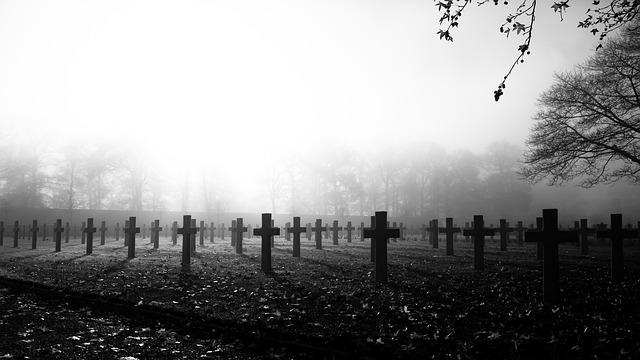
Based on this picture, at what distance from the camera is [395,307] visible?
7137 mm

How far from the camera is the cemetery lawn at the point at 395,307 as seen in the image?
5.07 meters

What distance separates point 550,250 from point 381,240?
154 inches

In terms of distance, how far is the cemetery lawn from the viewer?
5.07m

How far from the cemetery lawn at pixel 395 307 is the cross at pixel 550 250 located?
245 mm

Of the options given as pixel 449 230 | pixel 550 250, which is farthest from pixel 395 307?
pixel 449 230

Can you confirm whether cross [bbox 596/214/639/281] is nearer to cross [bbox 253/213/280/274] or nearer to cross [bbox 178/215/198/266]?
cross [bbox 253/213/280/274]

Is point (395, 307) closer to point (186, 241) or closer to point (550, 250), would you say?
point (550, 250)

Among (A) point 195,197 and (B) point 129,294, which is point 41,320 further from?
(A) point 195,197

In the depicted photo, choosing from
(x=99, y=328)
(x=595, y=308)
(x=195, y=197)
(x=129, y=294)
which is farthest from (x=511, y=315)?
(x=195, y=197)

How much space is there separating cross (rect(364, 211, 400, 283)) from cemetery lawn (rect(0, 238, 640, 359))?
0.34 m

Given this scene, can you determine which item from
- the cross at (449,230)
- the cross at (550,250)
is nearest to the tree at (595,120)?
the cross at (449,230)

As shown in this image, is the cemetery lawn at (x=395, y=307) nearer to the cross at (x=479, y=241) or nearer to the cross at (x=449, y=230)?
the cross at (x=479, y=241)

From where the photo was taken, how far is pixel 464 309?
6914 millimetres

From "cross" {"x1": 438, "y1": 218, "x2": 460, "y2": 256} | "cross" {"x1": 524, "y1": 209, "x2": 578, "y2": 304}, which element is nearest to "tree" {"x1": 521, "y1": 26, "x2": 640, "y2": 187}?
"cross" {"x1": 438, "y1": 218, "x2": 460, "y2": 256}
